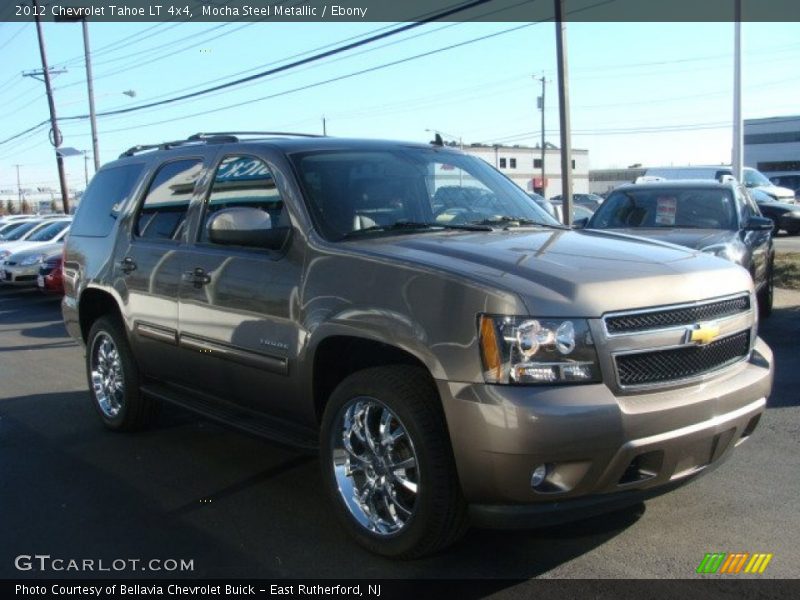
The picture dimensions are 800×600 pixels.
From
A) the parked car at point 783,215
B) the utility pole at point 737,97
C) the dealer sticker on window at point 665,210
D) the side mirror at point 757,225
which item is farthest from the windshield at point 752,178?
the side mirror at point 757,225

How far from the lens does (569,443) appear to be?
3.13m

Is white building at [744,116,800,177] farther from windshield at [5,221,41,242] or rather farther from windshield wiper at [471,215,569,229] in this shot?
windshield wiper at [471,215,569,229]

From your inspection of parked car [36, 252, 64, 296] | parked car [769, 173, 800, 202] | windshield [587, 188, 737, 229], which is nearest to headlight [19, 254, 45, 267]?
parked car [36, 252, 64, 296]

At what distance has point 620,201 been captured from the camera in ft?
32.3

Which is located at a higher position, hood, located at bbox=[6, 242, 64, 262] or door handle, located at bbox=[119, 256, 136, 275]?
door handle, located at bbox=[119, 256, 136, 275]

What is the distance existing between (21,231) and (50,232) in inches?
135

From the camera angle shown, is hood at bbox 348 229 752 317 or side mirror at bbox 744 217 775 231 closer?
hood at bbox 348 229 752 317

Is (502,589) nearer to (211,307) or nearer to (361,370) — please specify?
(361,370)

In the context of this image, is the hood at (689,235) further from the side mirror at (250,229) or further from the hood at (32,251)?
the hood at (32,251)

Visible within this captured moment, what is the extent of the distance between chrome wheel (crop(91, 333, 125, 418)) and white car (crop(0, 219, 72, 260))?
475 inches

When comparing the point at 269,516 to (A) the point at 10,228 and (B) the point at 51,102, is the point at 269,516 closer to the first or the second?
(A) the point at 10,228

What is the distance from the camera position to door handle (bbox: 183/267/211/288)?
475cm

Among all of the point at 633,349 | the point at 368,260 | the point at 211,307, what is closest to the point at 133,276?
the point at 211,307

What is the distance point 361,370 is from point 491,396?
87cm
